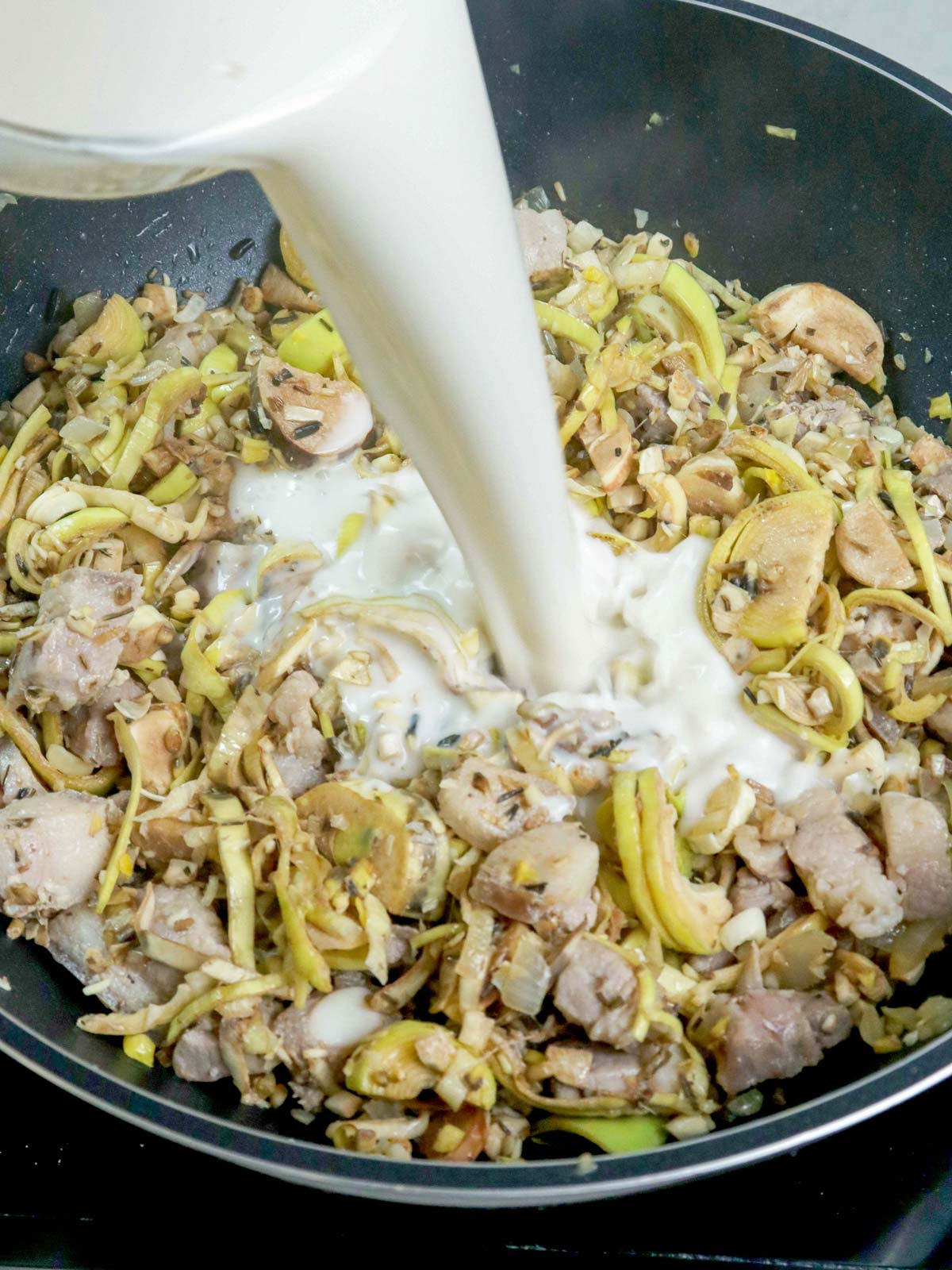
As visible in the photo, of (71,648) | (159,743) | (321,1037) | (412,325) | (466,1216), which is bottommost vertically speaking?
(466,1216)

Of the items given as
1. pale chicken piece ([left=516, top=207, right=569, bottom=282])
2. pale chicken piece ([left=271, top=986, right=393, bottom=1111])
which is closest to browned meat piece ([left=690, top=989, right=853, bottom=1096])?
pale chicken piece ([left=271, top=986, right=393, bottom=1111])

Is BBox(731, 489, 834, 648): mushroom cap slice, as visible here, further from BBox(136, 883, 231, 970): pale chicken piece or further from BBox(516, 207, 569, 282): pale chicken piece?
BBox(136, 883, 231, 970): pale chicken piece

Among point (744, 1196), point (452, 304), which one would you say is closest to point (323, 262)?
point (452, 304)

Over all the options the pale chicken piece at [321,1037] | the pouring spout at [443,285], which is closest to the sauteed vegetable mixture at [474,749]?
the pale chicken piece at [321,1037]

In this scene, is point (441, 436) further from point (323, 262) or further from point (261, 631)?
point (261, 631)

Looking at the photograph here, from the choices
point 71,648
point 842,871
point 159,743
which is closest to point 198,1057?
point 159,743

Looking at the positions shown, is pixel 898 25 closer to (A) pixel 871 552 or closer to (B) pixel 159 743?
(A) pixel 871 552
